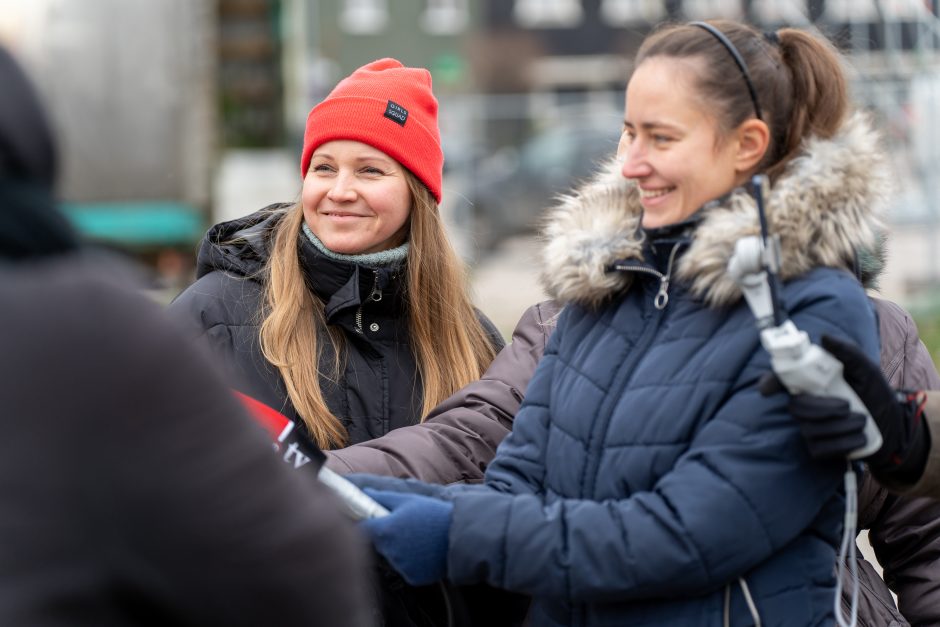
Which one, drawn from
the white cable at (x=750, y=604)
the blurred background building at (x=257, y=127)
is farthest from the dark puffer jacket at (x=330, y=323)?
the blurred background building at (x=257, y=127)

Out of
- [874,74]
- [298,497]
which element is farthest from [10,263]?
[874,74]

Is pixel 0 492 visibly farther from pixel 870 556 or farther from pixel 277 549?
pixel 870 556

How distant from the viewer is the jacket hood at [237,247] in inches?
128

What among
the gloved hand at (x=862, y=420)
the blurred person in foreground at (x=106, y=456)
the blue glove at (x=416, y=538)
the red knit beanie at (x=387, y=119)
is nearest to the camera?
the blurred person in foreground at (x=106, y=456)

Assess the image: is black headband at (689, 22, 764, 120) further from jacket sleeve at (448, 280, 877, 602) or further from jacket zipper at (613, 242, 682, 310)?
jacket sleeve at (448, 280, 877, 602)

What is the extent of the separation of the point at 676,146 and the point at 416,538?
2.67ft

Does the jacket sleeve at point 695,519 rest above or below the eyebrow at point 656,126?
below

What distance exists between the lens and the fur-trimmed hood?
2.18m

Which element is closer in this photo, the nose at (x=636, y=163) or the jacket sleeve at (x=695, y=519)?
the jacket sleeve at (x=695, y=519)

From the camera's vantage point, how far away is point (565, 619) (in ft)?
7.63

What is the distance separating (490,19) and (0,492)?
3889cm

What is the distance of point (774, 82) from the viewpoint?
2342 millimetres

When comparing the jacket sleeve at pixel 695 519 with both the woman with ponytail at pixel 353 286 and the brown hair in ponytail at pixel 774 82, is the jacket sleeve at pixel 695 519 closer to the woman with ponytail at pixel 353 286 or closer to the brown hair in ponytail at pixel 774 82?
the brown hair in ponytail at pixel 774 82

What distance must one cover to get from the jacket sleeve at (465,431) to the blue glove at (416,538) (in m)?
0.40
